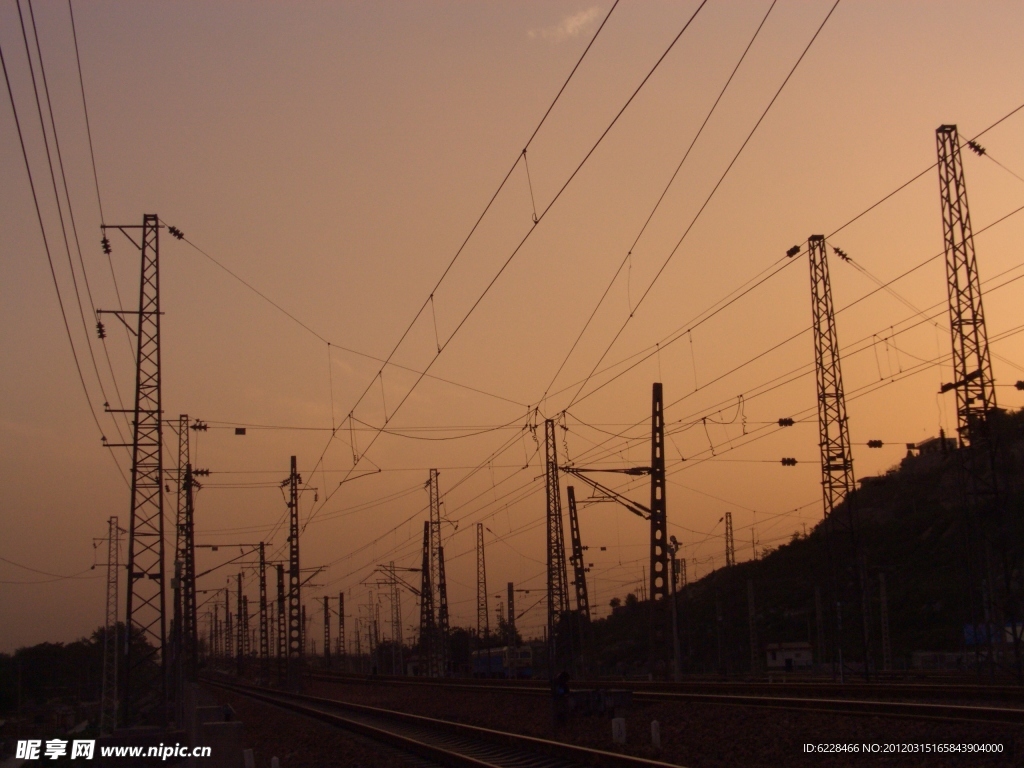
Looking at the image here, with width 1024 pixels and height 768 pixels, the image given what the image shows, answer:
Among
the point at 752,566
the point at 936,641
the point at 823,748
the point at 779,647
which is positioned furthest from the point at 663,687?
the point at 752,566

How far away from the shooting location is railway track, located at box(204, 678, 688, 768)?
726 inches

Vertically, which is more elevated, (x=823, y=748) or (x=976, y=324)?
(x=976, y=324)

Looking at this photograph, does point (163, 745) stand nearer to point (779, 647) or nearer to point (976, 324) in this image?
point (976, 324)

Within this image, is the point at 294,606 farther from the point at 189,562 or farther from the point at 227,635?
the point at 227,635

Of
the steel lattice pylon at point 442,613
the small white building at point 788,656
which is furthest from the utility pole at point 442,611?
the small white building at point 788,656

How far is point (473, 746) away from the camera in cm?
2394

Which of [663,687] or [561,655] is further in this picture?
[561,655]

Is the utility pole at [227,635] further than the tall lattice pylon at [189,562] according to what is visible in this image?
Yes

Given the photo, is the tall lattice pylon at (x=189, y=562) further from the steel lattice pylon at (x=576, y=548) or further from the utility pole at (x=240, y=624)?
the utility pole at (x=240, y=624)

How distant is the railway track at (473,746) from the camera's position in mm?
18438

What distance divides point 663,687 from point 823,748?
54.3 ft

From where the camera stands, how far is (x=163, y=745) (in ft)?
83.9

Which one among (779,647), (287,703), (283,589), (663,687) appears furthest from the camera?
(779,647)

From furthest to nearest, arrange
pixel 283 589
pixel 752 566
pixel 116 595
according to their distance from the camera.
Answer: pixel 752 566 → pixel 283 589 → pixel 116 595
